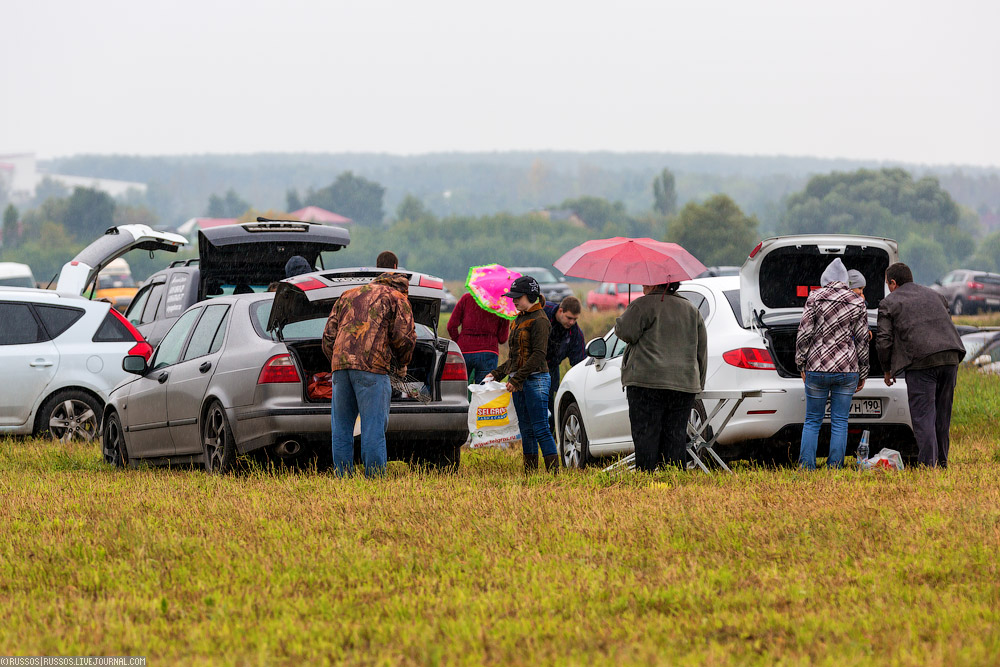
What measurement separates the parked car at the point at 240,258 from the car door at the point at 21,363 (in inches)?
77.8

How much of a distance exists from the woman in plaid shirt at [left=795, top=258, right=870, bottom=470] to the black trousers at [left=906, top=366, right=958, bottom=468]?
382 millimetres

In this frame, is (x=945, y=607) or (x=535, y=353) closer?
(x=945, y=607)

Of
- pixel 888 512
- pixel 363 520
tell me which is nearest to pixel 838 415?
pixel 888 512

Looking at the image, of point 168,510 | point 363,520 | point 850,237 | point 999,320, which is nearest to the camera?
point 363,520

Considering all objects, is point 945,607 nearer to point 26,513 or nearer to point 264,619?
point 264,619

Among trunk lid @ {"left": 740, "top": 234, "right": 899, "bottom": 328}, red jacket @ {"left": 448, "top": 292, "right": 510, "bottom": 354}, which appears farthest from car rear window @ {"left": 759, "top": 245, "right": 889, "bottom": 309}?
red jacket @ {"left": 448, "top": 292, "right": 510, "bottom": 354}

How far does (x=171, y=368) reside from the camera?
10.1 metres

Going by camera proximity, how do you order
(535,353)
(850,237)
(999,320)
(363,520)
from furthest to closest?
(999,320), (535,353), (850,237), (363,520)

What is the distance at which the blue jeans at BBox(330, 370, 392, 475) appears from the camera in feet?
28.4

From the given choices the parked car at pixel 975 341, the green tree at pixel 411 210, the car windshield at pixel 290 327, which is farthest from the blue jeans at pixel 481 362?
the green tree at pixel 411 210

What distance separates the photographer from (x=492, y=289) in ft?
38.2

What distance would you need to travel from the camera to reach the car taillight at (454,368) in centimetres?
936

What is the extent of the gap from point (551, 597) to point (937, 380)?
5030mm

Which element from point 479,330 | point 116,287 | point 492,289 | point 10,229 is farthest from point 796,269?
point 10,229
